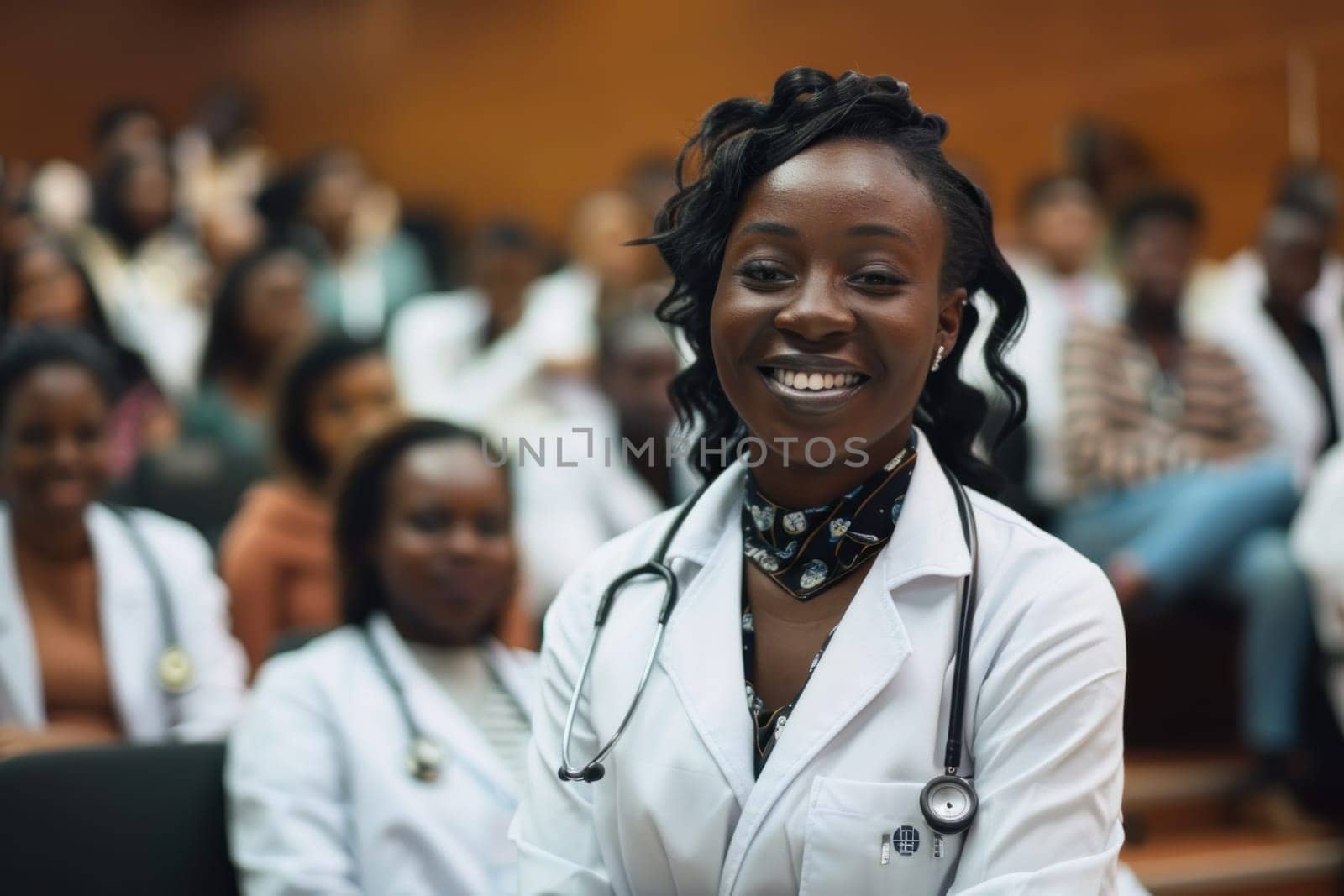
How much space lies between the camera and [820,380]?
129 cm

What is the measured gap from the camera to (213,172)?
731cm

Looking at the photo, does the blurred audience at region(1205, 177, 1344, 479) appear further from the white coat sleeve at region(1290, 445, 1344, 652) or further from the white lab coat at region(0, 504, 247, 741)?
the white lab coat at region(0, 504, 247, 741)

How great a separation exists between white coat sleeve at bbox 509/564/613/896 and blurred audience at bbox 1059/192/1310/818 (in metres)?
1.99

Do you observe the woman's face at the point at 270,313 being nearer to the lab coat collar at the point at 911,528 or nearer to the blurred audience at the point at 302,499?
the blurred audience at the point at 302,499

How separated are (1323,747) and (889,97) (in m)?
A: 2.40

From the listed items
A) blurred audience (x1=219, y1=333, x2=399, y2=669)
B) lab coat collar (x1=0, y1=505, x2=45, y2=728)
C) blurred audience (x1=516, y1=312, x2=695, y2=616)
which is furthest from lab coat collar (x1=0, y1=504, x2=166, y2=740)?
blurred audience (x1=516, y1=312, x2=695, y2=616)

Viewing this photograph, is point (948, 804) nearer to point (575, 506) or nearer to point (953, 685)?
point (953, 685)

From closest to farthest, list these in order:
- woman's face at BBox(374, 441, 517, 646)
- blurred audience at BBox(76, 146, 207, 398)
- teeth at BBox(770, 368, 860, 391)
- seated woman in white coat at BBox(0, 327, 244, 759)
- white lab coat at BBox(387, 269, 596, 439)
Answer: teeth at BBox(770, 368, 860, 391) < woman's face at BBox(374, 441, 517, 646) < seated woman in white coat at BBox(0, 327, 244, 759) < white lab coat at BBox(387, 269, 596, 439) < blurred audience at BBox(76, 146, 207, 398)

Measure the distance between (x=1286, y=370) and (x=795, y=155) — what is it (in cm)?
274

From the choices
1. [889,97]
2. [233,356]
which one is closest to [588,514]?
[233,356]

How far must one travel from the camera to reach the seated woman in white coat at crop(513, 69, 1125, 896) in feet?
4.00

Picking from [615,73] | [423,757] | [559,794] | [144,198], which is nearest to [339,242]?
[144,198]

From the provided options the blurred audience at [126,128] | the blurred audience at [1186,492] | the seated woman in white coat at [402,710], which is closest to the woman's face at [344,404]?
the seated woman in white coat at [402,710]

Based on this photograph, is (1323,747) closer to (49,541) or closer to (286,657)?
(286,657)
